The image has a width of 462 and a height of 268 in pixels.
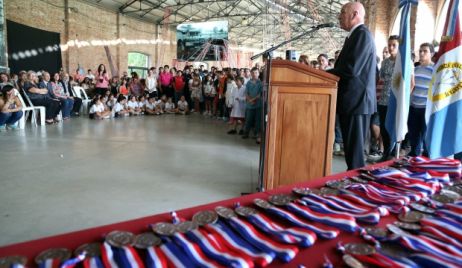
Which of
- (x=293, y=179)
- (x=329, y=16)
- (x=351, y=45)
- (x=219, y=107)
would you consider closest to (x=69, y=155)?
(x=293, y=179)

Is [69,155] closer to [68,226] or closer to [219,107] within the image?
[68,226]

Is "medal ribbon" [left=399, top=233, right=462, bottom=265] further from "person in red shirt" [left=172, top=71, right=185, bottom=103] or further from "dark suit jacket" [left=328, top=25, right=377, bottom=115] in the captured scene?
"person in red shirt" [left=172, top=71, right=185, bottom=103]

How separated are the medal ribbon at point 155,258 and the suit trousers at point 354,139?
189 cm

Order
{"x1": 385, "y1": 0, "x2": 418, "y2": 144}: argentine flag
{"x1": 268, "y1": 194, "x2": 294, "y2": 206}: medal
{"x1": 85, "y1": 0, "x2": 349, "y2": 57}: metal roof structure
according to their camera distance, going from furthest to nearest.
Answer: {"x1": 85, "y1": 0, "x2": 349, "y2": 57}: metal roof structure, {"x1": 385, "y1": 0, "x2": 418, "y2": 144}: argentine flag, {"x1": 268, "y1": 194, "x2": 294, "y2": 206}: medal

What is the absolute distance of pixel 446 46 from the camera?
280cm

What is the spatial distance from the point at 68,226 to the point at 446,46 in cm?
312

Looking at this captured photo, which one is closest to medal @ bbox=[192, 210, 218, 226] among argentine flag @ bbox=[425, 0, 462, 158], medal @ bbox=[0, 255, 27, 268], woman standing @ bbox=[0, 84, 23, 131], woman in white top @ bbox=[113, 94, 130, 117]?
medal @ bbox=[0, 255, 27, 268]

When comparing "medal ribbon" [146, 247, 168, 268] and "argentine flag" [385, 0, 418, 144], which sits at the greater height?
"argentine flag" [385, 0, 418, 144]

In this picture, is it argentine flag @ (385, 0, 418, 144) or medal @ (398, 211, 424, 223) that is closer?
medal @ (398, 211, 424, 223)

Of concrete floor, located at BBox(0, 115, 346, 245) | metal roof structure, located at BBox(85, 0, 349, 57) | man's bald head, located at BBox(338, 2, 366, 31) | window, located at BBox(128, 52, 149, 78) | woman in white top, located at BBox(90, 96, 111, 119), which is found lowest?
concrete floor, located at BBox(0, 115, 346, 245)

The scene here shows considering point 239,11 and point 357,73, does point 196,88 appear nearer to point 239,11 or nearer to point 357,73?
point 357,73

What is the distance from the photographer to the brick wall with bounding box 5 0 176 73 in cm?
1134

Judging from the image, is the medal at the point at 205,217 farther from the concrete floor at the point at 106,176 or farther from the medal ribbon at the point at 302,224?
the concrete floor at the point at 106,176

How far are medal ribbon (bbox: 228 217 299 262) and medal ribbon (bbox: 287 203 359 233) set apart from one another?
6.2 inches
